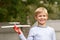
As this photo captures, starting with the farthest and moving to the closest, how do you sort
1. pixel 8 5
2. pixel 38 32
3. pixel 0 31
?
pixel 8 5 → pixel 0 31 → pixel 38 32

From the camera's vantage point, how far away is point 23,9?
637 cm

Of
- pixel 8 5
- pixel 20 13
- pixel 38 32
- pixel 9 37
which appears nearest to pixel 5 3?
pixel 8 5

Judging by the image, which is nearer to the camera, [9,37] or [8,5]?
[9,37]

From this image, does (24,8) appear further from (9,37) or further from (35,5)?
(9,37)

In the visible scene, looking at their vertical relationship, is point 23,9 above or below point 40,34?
above

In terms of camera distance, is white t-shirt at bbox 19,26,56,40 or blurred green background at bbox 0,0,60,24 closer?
white t-shirt at bbox 19,26,56,40

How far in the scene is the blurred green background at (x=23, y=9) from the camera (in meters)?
6.34

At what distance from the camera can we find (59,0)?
641cm

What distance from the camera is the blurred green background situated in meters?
6.34

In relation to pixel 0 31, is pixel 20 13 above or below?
above

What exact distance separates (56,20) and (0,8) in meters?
1.56

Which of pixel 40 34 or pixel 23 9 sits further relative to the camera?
pixel 23 9

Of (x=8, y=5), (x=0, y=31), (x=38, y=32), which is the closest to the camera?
(x=38, y=32)

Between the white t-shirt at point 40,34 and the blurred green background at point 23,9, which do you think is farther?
the blurred green background at point 23,9
